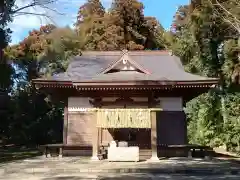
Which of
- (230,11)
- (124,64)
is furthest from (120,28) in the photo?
(124,64)

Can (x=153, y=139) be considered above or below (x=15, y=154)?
above

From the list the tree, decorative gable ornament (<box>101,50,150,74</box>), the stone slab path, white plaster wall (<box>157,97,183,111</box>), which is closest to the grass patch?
the stone slab path

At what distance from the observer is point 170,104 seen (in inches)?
703

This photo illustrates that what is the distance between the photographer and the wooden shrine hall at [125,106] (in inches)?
626

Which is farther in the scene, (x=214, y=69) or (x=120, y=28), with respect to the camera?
(x=120, y=28)

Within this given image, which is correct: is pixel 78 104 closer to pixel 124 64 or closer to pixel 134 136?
pixel 124 64

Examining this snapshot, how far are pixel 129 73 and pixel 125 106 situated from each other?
1.82 metres

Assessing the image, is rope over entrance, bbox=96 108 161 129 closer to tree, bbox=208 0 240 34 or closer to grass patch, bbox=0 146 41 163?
grass patch, bbox=0 146 41 163

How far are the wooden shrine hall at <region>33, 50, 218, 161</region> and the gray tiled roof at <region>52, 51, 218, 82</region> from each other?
0.16 ft

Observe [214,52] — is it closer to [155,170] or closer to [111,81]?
[111,81]

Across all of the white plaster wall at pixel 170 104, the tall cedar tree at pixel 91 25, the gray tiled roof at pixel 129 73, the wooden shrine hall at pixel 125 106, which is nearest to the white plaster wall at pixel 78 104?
the wooden shrine hall at pixel 125 106

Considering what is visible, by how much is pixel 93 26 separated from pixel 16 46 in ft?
39.4

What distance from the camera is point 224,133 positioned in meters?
24.0

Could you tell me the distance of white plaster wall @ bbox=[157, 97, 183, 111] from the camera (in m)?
17.8
